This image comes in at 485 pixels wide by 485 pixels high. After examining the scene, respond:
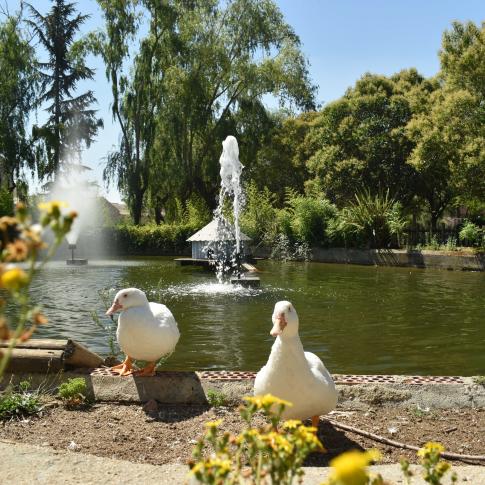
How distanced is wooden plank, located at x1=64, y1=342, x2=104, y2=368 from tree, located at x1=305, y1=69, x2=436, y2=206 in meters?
25.7

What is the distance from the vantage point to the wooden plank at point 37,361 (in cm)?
504

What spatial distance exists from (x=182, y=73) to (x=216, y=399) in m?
29.5

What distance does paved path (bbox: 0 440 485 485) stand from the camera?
320cm

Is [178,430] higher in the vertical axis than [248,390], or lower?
lower

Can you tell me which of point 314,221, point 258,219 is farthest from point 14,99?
point 314,221

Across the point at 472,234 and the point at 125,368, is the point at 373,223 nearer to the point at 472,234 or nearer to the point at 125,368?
the point at 472,234

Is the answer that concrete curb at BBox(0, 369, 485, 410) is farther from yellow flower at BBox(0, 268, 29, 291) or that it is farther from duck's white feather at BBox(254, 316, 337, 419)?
yellow flower at BBox(0, 268, 29, 291)

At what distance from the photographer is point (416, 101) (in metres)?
27.8

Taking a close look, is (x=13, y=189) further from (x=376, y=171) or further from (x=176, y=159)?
(x=376, y=171)

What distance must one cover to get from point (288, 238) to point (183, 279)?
1204 centimetres

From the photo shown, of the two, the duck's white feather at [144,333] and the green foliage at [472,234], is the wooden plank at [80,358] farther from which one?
the green foliage at [472,234]

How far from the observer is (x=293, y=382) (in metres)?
3.81

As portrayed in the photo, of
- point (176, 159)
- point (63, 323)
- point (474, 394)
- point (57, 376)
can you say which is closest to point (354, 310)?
point (63, 323)

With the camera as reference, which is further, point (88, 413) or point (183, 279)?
point (183, 279)
